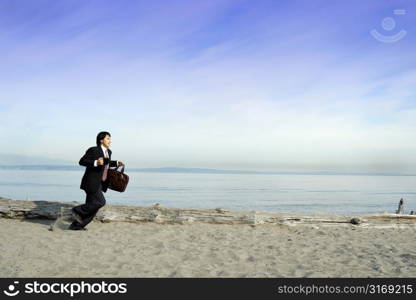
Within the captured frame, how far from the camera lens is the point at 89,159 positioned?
7.82 m

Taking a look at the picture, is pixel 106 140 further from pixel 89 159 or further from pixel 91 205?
pixel 91 205

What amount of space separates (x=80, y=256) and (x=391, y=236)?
23.8 feet

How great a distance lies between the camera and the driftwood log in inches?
375

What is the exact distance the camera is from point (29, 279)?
5145 mm

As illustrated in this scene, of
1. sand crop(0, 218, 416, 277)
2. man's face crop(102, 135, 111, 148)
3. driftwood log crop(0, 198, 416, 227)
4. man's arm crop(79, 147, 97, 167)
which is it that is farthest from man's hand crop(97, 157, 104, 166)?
driftwood log crop(0, 198, 416, 227)

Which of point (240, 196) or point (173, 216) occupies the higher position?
point (173, 216)

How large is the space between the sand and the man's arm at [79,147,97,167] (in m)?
1.62

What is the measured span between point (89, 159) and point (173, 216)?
9.57ft

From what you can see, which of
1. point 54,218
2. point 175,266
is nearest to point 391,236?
point 175,266

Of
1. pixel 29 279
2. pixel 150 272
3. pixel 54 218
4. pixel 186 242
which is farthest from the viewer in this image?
pixel 54 218

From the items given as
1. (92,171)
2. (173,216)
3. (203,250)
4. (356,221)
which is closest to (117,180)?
(92,171)

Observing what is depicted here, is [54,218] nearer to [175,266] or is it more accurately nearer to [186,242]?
[186,242]

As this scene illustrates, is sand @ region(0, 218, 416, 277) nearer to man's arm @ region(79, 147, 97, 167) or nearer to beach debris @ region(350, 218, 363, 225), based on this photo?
beach debris @ region(350, 218, 363, 225)

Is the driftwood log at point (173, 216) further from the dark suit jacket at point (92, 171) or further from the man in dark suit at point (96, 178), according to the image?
the dark suit jacket at point (92, 171)
